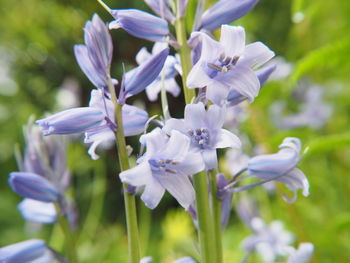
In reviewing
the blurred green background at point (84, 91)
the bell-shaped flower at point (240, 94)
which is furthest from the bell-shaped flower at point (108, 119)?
the blurred green background at point (84, 91)

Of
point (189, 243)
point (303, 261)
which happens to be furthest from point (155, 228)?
point (303, 261)

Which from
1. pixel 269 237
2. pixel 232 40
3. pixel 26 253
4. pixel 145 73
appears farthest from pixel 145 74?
pixel 269 237

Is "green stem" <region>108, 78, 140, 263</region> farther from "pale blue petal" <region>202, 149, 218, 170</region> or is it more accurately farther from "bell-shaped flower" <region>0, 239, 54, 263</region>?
"bell-shaped flower" <region>0, 239, 54, 263</region>

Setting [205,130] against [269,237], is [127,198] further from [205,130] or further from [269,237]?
[269,237]

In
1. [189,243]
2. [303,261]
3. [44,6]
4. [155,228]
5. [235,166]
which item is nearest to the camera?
[303,261]

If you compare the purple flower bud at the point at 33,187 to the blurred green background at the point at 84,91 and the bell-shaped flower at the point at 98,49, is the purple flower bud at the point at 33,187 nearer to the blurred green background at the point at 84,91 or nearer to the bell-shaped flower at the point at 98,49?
the bell-shaped flower at the point at 98,49

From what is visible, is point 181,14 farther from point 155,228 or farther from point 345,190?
point 155,228
